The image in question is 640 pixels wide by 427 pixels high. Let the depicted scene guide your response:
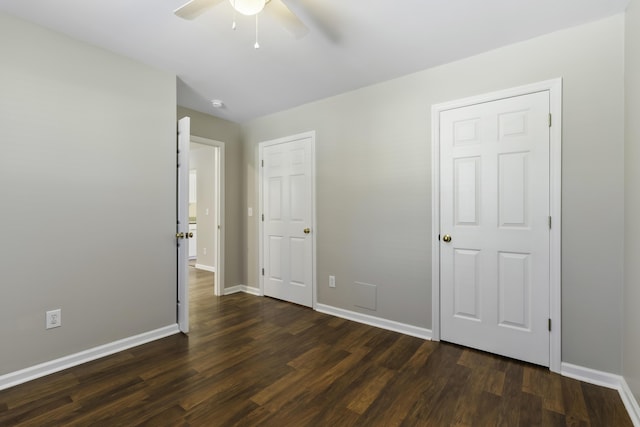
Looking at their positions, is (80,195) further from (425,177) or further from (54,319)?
(425,177)

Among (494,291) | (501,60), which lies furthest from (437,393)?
(501,60)

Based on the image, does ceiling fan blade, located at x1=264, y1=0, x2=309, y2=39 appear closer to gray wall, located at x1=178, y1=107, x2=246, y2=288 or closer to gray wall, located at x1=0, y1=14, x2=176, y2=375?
gray wall, located at x1=0, y1=14, x2=176, y2=375

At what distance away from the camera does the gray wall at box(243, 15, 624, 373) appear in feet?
6.49

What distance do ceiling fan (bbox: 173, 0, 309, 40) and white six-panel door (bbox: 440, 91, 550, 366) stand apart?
5.22 feet

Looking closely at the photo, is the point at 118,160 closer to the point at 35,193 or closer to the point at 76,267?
the point at 35,193

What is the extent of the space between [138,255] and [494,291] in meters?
3.04

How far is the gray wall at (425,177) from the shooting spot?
6.49 feet

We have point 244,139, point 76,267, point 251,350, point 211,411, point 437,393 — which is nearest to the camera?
point 211,411

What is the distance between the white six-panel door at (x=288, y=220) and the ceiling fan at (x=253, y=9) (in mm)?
1891

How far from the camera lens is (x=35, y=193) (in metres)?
2.09

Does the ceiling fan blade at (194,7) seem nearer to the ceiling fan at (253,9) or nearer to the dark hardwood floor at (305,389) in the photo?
the ceiling fan at (253,9)

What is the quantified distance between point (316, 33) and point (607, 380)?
10.2ft

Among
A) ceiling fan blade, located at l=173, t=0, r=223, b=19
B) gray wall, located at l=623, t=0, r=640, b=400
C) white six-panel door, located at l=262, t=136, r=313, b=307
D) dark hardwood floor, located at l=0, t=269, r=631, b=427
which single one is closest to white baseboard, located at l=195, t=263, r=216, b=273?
white six-panel door, located at l=262, t=136, r=313, b=307

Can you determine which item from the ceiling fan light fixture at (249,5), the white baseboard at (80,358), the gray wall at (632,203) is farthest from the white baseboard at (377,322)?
the ceiling fan light fixture at (249,5)
